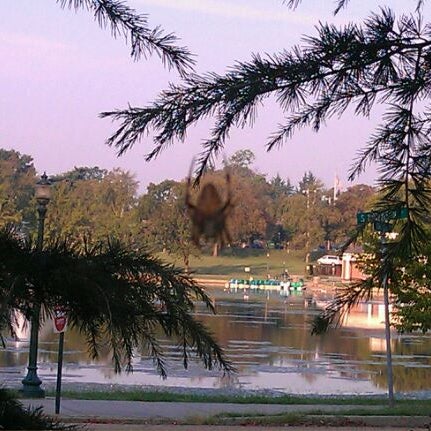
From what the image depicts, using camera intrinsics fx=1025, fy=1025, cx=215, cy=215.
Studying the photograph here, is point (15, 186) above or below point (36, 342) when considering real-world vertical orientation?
above

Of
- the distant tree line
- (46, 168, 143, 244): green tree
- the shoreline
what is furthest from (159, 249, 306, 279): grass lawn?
the shoreline

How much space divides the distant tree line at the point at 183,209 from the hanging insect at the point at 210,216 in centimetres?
4

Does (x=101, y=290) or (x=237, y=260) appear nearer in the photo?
(x=101, y=290)

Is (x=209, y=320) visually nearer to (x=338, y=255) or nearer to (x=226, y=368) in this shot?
(x=226, y=368)

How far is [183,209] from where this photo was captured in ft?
10.9

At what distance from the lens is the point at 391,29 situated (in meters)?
4.66

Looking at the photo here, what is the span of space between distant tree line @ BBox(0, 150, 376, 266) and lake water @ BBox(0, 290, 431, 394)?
24.1ft

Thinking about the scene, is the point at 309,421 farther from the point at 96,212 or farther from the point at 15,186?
the point at 96,212

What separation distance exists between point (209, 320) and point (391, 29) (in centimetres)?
3555

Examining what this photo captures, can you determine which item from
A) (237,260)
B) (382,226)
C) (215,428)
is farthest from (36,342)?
(382,226)

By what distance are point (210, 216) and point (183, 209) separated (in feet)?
2.18

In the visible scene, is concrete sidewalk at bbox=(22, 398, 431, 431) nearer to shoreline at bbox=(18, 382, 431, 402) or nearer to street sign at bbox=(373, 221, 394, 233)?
shoreline at bbox=(18, 382, 431, 402)

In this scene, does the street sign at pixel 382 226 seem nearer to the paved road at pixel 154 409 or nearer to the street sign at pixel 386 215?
the street sign at pixel 386 215

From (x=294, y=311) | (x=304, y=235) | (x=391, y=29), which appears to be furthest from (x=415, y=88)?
(x=294, y=311)
